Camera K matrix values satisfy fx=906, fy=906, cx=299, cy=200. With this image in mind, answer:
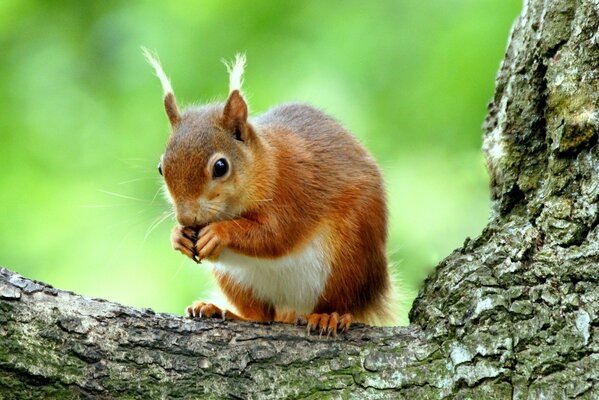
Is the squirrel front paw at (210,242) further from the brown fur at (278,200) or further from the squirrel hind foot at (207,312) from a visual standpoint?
the squirrel hind foot at (207,312)

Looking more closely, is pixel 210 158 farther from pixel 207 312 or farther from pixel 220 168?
pixel 207 312

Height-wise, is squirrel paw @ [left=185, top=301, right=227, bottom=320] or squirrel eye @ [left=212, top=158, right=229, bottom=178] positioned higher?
squirrel eye @ [left=212, top=158, right=229, bottom=178]

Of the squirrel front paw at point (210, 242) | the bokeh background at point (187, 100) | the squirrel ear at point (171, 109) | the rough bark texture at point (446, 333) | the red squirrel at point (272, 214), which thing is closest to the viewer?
the rough bark texture at point (446, 333)

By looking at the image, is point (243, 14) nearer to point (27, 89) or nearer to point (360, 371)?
point (27, 89)

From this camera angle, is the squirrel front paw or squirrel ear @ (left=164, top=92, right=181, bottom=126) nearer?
the squirrel front paw

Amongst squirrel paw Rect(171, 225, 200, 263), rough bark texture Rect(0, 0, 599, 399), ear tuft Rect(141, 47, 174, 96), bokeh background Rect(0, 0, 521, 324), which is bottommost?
rough bark texture Rect(0, 0, 599, 399)

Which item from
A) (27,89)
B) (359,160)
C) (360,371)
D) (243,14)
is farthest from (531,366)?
(27,89)

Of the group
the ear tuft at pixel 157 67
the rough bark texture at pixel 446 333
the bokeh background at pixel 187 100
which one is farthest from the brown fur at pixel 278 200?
the bokeh background at pixel 187 100

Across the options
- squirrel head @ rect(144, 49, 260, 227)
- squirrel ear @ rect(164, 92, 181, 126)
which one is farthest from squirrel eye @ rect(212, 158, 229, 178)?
squirrel ear @ rect(164, 92, 181, 126)

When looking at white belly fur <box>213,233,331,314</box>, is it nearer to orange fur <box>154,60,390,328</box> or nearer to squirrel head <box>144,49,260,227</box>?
orange fur <box>154,60,390,328</box>

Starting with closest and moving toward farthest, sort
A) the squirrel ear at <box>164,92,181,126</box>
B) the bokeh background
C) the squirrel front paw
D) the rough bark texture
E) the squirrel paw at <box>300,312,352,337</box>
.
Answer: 1. the rough bark texture
2. the squirrel paw at <box>300,312,352,337</box>
3. the squirrel front paw
4. the squirrel ear at <box>164,92,181,126</box>
5. the bokeh background
